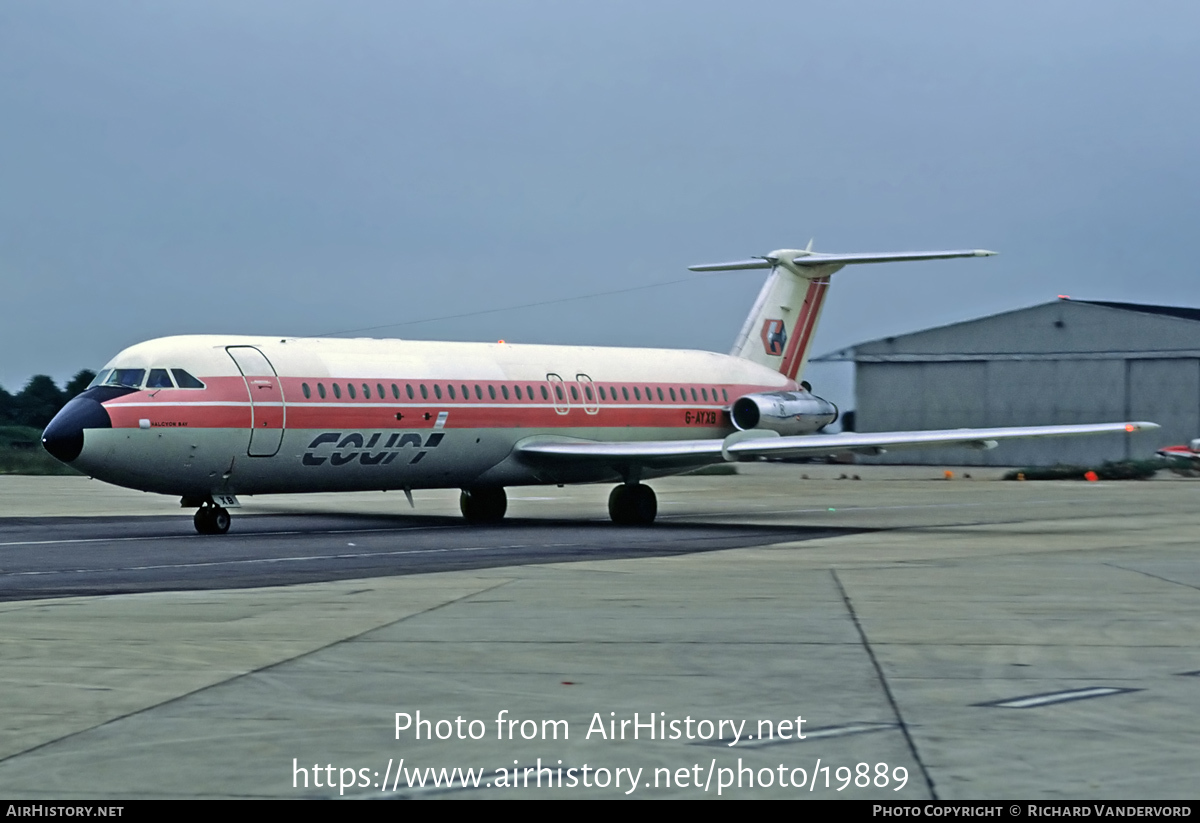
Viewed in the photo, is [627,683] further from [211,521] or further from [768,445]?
[768,445]

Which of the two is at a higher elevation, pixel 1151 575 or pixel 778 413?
pixel 778 413

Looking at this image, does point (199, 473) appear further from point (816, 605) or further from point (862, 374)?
point (862, 374)

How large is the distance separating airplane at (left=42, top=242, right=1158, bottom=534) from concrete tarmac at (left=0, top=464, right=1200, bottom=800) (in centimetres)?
558

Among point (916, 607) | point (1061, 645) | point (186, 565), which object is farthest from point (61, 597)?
point (1061, 645)

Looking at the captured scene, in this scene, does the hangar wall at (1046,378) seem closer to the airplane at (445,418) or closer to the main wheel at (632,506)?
the airplane at (445,418)

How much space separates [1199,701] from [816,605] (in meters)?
5.15

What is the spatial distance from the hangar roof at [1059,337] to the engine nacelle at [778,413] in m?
23.4

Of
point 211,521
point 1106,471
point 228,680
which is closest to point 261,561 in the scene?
point 211,521

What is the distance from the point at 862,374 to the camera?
62969 millimetres

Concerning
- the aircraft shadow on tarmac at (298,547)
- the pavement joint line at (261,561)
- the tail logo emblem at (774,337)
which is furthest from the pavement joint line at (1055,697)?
the tail logo emblem at (774,337)

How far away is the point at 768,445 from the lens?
91.2ft

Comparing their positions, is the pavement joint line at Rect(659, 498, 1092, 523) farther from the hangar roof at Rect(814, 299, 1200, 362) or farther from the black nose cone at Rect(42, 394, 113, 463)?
the hangar roof at Rect(814, 299, 1200, 362)

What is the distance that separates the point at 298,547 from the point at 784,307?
17.5 meters
